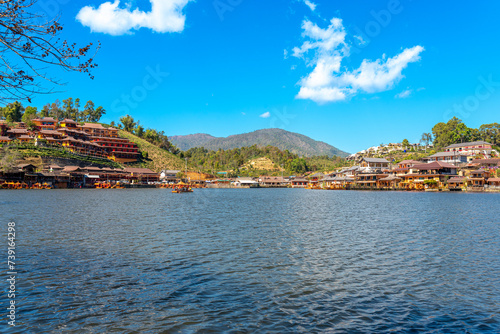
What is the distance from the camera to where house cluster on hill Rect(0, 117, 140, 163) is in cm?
10431

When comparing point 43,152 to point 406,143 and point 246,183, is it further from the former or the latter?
point 406,143

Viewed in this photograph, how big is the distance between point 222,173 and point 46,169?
91312mm

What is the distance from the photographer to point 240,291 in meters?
10.9

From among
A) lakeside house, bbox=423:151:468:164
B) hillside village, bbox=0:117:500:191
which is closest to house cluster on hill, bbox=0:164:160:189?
hillside village, bbox=0:117:500:191

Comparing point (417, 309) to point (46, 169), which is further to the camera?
point (46, 169)

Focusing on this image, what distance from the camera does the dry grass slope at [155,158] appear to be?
145 metres

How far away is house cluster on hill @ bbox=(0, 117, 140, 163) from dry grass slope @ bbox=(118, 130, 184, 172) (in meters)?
7.90

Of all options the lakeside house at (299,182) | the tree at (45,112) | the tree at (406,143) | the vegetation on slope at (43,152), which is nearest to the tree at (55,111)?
the tree at (45,112)

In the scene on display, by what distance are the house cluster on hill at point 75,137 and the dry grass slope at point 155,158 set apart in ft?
25.9

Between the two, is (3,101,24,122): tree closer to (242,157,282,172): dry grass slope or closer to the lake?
(242,157,282,172): dry grass slope

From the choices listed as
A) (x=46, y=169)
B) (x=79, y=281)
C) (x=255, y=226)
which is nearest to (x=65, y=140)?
(x=46, y=169)

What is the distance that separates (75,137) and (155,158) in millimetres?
38599

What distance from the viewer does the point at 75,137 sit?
12006 centimetres

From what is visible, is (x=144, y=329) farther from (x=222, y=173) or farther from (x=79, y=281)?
(x=222, y=173)
